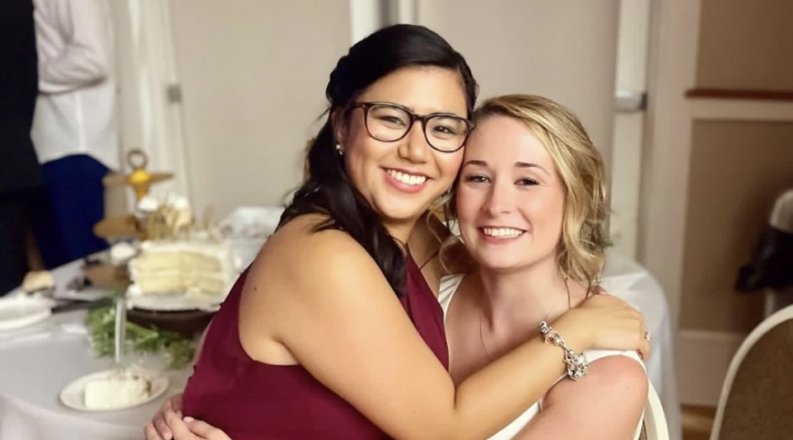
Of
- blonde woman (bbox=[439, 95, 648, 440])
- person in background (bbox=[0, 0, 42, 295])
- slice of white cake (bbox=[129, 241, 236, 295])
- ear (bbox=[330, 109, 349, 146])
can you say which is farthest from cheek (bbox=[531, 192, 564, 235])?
person in background (bbox=[0, 0, 42, 295])

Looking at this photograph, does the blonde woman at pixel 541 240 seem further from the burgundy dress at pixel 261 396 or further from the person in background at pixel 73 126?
the person in background at pixel 73 126

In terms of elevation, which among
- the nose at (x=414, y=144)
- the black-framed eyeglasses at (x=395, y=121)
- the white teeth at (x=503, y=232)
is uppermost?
the black-framed eyeglasses at (x=395, y=121)

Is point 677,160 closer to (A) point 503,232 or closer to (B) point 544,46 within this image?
(B) point 544,46

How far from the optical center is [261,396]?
1068 mm

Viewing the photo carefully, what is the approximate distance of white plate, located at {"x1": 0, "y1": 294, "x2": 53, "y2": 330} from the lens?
1.79 meters

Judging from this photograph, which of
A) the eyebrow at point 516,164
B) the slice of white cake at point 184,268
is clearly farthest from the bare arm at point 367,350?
the slice of white cake at point 184,268

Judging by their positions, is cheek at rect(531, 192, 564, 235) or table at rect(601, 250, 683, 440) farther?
table at rect(601, 250, 683, 440)

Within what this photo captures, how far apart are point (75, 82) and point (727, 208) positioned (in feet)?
8.00

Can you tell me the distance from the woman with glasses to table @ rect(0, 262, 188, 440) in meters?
0.31

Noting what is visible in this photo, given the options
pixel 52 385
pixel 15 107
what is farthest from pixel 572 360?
pixel 15 107

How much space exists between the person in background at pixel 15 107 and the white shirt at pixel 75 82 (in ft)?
0.48

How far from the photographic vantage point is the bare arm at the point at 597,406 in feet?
3.36

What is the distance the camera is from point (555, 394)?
3.46ft

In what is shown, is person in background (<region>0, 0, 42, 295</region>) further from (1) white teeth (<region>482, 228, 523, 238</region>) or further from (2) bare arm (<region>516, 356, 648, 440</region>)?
(2) bare arm (<region>516, 356, 648, 440</region>)
